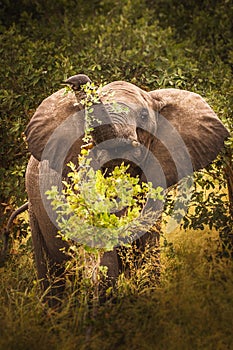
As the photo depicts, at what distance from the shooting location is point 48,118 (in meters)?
5.80

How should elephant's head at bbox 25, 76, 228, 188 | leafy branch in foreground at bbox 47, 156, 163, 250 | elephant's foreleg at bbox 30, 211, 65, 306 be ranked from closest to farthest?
leafy branch in foreground at bbox 47, 156, 163, 250, elephant's head at bbox 25, 76, 228, 188, elephant's foreleg at bbox 30, 211, 65, 306

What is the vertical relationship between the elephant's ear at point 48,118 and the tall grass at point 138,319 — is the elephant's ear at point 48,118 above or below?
above

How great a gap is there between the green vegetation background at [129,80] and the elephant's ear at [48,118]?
0.71 m

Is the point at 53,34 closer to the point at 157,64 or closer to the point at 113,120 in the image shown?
the point at 157,64

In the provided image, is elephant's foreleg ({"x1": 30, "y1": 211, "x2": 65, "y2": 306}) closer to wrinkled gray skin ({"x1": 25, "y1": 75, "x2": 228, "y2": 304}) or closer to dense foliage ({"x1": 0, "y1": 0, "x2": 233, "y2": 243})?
wrinkled gray skin ({"x1": 25, "y1": 75, "x2": 228, "y2": 304})

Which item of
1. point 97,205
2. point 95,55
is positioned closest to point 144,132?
point 97,205

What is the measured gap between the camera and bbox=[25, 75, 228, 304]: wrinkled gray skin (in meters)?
5.51

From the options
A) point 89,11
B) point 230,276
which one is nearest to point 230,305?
point 230,276

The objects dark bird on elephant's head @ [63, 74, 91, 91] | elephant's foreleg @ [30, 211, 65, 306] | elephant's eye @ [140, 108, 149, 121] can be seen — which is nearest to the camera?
dark bird on elephant's head @ [63, 74, 91, 91]

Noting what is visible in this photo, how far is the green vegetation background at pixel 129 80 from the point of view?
14.9 feet

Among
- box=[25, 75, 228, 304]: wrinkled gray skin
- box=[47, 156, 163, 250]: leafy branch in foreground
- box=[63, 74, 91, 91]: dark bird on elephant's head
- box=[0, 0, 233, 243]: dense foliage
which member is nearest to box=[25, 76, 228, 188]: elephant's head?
box=[25, 75, 228, 304]: wrinkled gray skin

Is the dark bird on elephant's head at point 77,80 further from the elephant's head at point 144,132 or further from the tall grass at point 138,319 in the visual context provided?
the tall grass at point 138,319

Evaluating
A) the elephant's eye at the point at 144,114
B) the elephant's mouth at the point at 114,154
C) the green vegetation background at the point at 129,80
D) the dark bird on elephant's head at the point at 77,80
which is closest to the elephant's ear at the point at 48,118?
the elephant's eye at the point at 144,114

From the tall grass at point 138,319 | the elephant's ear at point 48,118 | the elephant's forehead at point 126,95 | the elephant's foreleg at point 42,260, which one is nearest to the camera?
the tall grass at point 138,319
